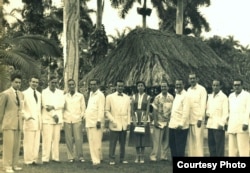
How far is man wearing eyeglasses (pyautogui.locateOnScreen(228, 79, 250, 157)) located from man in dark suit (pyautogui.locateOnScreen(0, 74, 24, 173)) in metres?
4.24

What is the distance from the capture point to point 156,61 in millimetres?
15297

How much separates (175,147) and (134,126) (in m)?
1.20

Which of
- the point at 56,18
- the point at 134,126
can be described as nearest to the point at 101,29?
the point at 56,18

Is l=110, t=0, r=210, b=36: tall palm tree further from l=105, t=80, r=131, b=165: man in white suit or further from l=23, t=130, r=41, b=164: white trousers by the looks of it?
l=23, t=130, r=41, b=164: white trousers

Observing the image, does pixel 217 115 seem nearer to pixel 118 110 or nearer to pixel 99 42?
pixel 118 110

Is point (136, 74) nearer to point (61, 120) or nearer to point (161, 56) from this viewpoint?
point (161, 56)

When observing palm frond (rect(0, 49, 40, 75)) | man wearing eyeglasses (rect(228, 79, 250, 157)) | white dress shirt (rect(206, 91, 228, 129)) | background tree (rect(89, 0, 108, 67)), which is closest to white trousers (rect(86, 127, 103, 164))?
white dress shirt (rect(206, 91, 228, 129))

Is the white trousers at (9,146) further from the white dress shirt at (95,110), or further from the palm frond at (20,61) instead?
the palm frond at (20,61)

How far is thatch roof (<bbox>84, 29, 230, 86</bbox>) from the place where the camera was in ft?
49.8

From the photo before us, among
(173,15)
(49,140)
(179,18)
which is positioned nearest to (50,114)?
(49,140)

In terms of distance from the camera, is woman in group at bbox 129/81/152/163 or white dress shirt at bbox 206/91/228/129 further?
woman in group at bbox 129/81/152/163

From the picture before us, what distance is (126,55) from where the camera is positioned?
16.2 m

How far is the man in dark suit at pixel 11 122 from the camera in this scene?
9180 millimetres

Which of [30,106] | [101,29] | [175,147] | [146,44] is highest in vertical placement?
[101,29]
